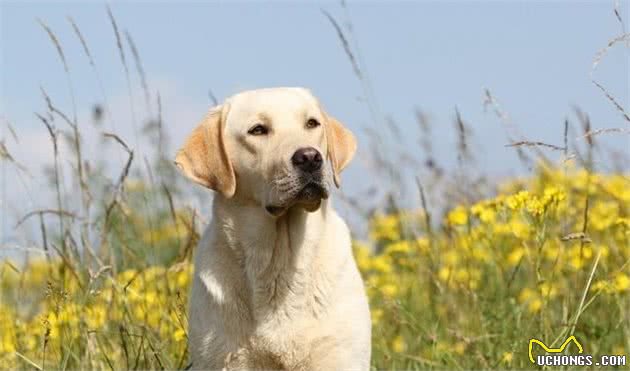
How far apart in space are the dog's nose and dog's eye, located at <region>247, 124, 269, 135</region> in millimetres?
246

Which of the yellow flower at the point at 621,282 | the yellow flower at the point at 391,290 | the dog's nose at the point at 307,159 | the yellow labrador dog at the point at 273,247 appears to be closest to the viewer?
the dog's nose at the point at 307,159

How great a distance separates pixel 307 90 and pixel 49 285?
1.23 meters

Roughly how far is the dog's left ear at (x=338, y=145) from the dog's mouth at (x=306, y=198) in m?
0.22

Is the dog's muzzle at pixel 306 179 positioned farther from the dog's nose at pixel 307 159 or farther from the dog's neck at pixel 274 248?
the dog's neck at pixel 274 248

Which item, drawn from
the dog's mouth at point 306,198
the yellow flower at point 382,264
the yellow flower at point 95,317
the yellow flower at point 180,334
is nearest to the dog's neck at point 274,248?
the dog's mouth at point 306,198

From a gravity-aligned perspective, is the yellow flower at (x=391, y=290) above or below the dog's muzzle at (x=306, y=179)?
below

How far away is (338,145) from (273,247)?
1.50 feet

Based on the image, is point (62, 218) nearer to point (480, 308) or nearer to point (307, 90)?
point (307, 90)

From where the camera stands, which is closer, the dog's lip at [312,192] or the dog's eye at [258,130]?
the dog's lip at [312,192]

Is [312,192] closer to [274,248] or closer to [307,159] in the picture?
[307,159]

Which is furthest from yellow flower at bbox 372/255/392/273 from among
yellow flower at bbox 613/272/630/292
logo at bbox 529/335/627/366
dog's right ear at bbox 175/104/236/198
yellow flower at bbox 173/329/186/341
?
dog's right ear at bbox 175/104/236/198

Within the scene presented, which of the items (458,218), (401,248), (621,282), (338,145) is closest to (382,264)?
(401,248)

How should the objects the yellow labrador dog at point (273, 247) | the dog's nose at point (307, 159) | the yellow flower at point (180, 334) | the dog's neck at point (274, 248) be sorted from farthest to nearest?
the yellow flower at point (180, 334) < the dog's neck at point (274, 248) < the yellow labrador dog at point (273, 247) < the dog's nose at point (307, 159)

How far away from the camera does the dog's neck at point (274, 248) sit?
3928 mm
